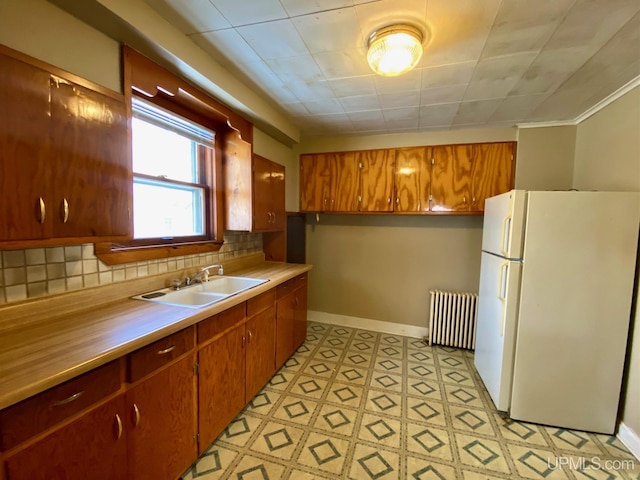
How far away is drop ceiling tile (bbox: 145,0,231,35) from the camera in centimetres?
136

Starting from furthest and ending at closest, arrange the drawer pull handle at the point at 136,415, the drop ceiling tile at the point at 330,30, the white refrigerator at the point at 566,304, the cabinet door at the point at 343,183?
the cabinet door at the point at 343,183, the white refrigerator at the point at 566,304, the drop ceiling tile at the point at 330,30, the drawer pull handle at the point at 136,415

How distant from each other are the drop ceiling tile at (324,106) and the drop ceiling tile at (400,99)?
395 mm

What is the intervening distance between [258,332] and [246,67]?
1.91m

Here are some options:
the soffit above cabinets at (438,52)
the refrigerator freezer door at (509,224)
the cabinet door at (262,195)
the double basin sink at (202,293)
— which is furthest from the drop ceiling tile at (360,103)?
the double basin sink at (202,293)

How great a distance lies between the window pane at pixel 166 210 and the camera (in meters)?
1.95

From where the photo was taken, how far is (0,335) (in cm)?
117

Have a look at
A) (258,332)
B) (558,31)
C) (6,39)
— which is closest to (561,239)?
(558,31)

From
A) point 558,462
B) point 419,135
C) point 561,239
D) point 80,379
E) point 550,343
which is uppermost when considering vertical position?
point 419,135

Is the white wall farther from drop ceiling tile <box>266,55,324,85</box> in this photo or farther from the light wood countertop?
the light wood countertop

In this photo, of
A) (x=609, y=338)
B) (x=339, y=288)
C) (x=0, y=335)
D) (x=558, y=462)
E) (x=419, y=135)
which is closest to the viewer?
(x=0, y=335)

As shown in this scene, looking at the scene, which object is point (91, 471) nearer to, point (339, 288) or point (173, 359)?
point (173, 359)

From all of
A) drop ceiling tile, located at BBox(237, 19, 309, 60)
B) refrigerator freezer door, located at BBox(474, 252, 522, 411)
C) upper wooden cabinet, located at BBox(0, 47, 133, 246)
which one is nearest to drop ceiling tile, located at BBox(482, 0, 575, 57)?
drop ceiling tile, located at BBox(237, 19, 309, 60)

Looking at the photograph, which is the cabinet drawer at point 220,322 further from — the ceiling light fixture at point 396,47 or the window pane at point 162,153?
the ceiling light fixture at point 396,47

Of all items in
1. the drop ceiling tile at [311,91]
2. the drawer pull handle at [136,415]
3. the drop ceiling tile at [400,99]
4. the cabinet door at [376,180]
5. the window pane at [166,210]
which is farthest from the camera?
the cabinet door at [376,180]
